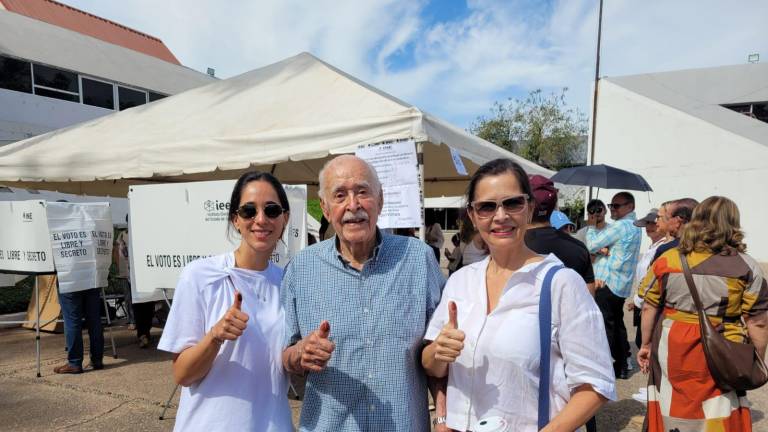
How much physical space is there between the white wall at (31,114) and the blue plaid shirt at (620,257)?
56.4ft

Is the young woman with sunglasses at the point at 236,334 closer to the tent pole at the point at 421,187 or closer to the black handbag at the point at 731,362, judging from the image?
the tent pole at the point at 421,187

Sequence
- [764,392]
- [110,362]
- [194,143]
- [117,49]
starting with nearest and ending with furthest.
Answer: [194,143] → [764,392] → [110,362] → [117,49]

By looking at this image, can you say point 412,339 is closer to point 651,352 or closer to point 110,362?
point 651,352

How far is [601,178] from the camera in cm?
614

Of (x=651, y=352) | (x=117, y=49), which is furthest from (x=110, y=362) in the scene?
(x=117, y=49)

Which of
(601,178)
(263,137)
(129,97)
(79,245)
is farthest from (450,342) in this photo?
(129,97)

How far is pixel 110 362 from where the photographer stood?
210 inches

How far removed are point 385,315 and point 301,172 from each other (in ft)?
18.6

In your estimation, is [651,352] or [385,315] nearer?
[385,315]

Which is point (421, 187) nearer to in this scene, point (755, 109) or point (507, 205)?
point (507, 205)

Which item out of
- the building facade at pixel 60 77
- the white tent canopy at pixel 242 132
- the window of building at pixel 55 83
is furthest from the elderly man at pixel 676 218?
the window of building at pixel 55 83

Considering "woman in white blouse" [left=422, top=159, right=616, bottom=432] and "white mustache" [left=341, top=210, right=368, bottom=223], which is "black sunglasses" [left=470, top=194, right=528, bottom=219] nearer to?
"woman in white blouse" [left=422, top=159, right=616, bottom=432]

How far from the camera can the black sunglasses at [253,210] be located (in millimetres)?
1799

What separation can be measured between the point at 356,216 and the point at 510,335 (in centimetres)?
67
